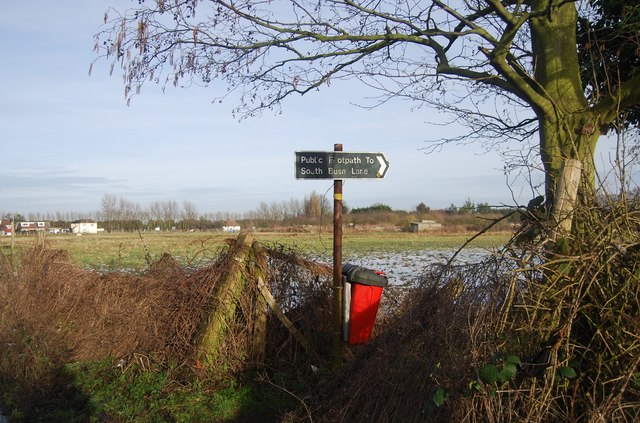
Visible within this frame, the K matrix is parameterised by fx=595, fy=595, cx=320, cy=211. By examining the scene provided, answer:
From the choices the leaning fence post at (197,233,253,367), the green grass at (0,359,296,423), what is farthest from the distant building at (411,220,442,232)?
the green grass at (0,359,296,423)

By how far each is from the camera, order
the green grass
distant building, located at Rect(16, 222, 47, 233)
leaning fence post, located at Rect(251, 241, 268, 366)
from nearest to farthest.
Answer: the green grass → leaning fence post, located at Rect(251, 241, 268, 366) → distant building, located at Rect(16, 222, 47, 233)

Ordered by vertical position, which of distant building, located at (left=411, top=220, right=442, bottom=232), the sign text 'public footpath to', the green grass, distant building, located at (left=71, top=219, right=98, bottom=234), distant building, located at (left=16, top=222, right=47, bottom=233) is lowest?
the green grass

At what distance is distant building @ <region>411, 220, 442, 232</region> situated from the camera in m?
55.9

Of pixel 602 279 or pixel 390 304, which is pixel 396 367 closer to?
pixel 602 279

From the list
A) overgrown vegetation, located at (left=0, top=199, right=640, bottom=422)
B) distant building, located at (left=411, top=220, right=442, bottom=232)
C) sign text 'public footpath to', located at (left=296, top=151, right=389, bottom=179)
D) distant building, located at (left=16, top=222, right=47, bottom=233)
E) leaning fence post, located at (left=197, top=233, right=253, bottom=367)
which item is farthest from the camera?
distant building, located at (left=411, top=220, right=442, bottom=232)

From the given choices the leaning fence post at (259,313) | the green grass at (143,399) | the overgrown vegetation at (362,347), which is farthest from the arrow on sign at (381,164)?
the green grass at (143,399)

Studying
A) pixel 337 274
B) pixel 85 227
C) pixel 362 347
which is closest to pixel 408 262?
pixel 337 274

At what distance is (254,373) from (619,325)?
4.43 m

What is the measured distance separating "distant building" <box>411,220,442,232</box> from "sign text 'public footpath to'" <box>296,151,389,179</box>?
4864cm

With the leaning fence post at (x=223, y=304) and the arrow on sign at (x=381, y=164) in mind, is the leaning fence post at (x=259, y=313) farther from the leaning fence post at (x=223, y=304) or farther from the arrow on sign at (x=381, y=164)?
the arrow on sign at (x=381, y=164)

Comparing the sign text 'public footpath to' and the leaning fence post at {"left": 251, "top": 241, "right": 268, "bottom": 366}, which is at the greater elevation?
the sign text 'public footpath to'

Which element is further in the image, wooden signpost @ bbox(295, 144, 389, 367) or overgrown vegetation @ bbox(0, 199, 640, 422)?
wooden signpost @ bbox(295, 144, 389, 367)

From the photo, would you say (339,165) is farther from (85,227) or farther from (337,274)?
(85,227)

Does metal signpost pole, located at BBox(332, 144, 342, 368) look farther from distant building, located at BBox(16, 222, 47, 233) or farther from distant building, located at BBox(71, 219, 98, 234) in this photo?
distant building, located at BBox(71, 219, 98, 234)
